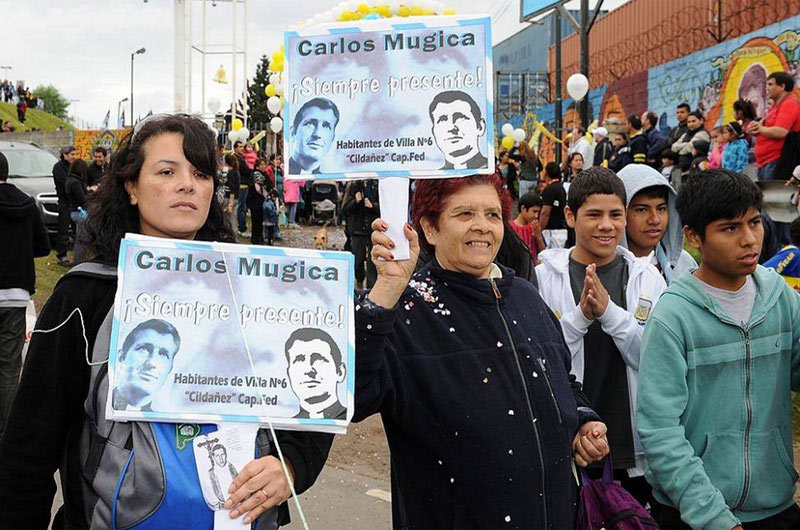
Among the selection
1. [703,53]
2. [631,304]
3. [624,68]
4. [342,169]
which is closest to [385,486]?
[631,304]

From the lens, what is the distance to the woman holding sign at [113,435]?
6.09ft

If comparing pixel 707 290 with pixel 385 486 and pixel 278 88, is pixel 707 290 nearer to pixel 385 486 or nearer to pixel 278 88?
pixel 385 486

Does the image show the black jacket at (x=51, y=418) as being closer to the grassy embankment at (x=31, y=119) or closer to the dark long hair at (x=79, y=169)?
the dark long hair at (x=79, y=169)

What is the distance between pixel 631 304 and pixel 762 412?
0.77 metres

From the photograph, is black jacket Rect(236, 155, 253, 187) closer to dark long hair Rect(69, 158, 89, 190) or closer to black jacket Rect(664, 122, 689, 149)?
dark long hair Rect(69, 158, 89, 190)

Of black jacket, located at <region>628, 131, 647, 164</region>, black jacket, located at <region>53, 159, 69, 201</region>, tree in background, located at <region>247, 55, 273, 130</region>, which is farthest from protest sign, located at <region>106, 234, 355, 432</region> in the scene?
tree in background, located at <region>247, 55, 273, 130</region>

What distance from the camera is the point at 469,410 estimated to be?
216cm

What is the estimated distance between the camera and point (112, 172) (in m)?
2.20

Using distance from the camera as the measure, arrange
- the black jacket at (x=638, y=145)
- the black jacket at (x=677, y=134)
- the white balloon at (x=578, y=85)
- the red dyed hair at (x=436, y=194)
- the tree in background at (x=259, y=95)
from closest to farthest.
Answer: the red dyed hair at (x=436, y=194)
the black jacket at (x=677, y=134)
the black jacket at (x=638, y=145)
the white balloon at (x=578, y=85)
the tree in background at (x=259, y=95)

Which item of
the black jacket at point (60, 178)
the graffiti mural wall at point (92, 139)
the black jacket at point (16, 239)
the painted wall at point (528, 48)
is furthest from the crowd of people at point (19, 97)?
the black jacket at point (16, 239)

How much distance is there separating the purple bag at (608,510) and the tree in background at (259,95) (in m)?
46.8

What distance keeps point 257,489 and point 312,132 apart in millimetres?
1025

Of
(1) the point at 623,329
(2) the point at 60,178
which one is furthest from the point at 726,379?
(2) the point at 60,178

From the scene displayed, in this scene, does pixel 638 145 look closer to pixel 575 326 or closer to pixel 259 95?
pixel 575 326
